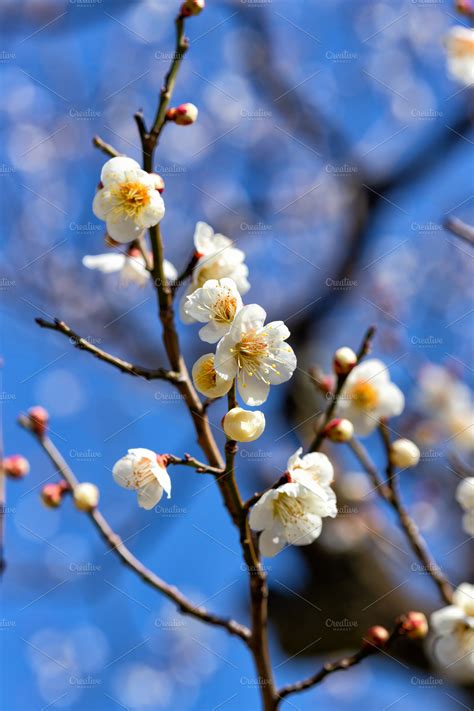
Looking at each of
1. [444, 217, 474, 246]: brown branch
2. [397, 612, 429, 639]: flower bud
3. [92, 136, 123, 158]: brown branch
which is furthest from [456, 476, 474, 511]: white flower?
[92, 136, 123, 158]: brown branch

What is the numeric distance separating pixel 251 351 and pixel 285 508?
300mm

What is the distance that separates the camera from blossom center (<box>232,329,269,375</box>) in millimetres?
1104

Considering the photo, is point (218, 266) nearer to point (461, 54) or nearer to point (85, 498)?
point (85, 498)

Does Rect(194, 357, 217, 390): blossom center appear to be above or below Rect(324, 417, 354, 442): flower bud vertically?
above

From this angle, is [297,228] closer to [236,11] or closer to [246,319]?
[236,11]

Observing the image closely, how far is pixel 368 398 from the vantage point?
1953 millimetres

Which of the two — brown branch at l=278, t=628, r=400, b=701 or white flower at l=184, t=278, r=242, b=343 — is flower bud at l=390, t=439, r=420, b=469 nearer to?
brown branch at l=278, t=628, r=400, b=701

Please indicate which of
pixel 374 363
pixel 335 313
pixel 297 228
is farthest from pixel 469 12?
pixel 297 228

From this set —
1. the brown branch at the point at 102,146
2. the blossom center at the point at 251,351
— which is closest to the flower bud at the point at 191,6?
the brown branch at the point at 102,146

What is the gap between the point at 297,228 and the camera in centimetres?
510

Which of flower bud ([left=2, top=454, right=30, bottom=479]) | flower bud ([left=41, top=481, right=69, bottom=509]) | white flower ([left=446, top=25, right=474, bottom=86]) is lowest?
flower bud ([left=2, top=454, right=30, bottom=479])

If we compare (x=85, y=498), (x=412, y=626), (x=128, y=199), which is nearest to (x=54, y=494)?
(x=85, y=498)

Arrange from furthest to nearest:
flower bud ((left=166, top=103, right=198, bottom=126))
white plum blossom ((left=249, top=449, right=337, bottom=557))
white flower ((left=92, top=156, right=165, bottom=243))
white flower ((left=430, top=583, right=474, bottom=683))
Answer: white flower ((left=430, top=583, right=474, bottom=683))
flower bud ((left=166, top=103, right=198, bottom=126))
white flower ((left=92, top=156, right=165, bottom=243))
white plum blossom ((left=249, top=449, right=337, bottom=557))

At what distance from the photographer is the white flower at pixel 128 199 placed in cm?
129
